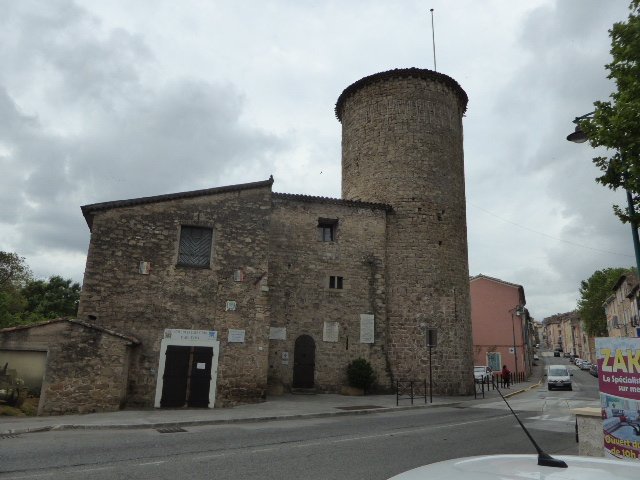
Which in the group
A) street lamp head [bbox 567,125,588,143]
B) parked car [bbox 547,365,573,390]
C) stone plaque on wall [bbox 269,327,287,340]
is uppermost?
street lamp head [bbox 567,125,588,143]

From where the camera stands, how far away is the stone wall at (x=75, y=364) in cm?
1230

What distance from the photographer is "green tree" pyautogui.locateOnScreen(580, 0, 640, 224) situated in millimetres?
8750

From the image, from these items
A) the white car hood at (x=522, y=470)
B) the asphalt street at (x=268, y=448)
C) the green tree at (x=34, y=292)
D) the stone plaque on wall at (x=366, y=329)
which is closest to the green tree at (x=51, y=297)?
the green tree at (x=34, y=292)

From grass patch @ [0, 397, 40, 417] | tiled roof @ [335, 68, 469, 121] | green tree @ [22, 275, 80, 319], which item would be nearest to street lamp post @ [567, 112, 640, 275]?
tiled roof @ [335, 68, 469, 121]

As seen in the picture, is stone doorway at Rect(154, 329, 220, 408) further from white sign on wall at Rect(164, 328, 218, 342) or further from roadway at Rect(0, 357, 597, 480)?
roadway at Rect(0, 357, 597, 480)

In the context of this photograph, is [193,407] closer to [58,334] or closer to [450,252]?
[58,334]

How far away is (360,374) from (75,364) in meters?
10.2

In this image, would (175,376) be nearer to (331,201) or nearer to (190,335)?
(190,335)

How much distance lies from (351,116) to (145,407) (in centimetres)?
1666

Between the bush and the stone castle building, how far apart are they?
53 centimetres

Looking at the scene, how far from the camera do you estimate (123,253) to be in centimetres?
1483

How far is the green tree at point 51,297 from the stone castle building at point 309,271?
29.2 meters

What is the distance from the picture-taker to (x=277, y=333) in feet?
59.5

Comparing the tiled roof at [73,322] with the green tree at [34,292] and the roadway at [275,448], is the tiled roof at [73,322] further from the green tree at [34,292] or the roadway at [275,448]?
the green tree at [34,292]
